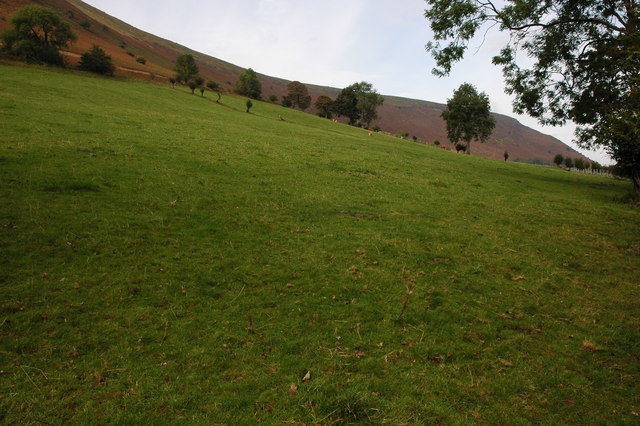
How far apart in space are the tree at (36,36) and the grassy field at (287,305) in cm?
4690

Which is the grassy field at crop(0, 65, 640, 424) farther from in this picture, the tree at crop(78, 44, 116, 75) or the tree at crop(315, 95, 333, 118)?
the tree at crop(315, 95, 333, 118)

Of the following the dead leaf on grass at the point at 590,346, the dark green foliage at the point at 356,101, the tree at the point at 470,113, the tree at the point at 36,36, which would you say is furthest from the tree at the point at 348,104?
the dead leaf on grass at the point at 590,346

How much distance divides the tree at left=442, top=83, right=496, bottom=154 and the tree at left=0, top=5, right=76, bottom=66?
70.4m

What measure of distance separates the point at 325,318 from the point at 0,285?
5522mm

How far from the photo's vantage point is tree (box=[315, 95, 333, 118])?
105m

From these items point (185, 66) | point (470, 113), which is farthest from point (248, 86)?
point (470, 113)

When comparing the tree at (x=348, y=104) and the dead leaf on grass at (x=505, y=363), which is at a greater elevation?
the tree at (x=348, y=104)

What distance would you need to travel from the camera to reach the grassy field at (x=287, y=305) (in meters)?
4.15

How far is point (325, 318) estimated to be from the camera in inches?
233

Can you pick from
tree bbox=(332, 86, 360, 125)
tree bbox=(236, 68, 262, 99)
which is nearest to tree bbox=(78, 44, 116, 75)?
tree bbox=(236, 68, 262, 99)

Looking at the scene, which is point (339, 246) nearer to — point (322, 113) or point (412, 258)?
point (412, 258)

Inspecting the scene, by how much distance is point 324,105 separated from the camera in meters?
106

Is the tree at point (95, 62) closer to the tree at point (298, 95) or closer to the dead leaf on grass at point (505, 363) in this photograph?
the dead leaf on grass at point (505, 363)

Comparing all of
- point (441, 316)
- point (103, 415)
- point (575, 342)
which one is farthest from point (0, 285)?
point (575, 342)
